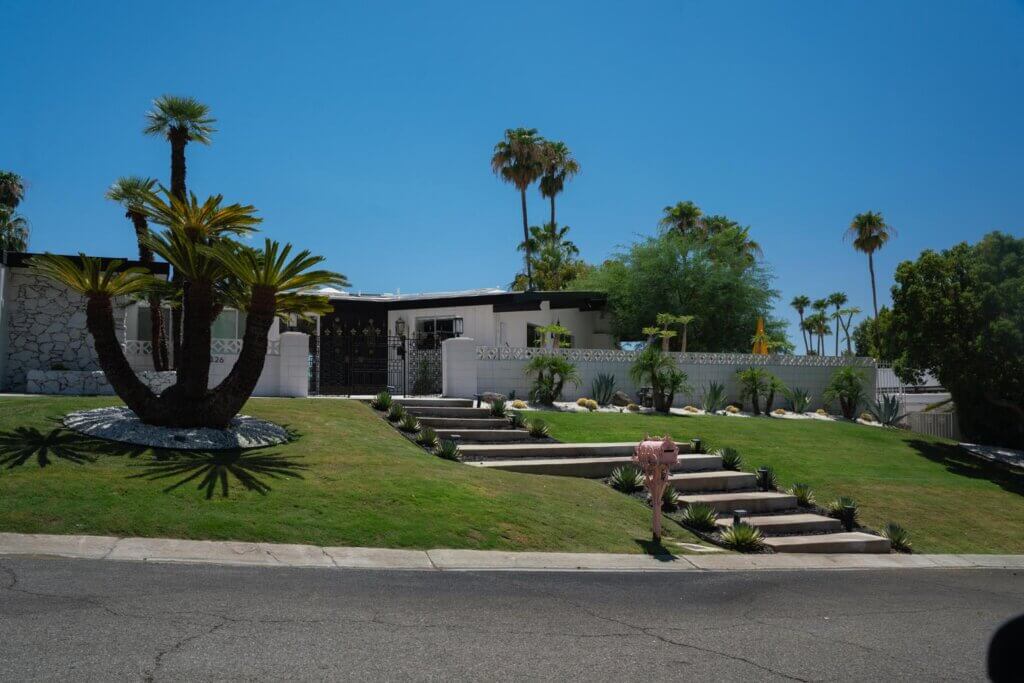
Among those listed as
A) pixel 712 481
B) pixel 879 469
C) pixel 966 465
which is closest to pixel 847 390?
pixel 966 465

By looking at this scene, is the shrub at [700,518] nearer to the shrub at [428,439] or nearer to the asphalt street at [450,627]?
the asphalt street at [450,627]

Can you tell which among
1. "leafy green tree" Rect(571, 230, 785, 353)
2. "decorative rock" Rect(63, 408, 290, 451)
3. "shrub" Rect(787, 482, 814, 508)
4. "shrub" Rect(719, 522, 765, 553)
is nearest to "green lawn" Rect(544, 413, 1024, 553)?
"shrub" Rect(787, 482, 814, 508)

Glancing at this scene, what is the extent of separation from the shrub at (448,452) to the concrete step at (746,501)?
165 inches

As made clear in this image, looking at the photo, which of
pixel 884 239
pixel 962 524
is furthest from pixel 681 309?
pixel 884 239

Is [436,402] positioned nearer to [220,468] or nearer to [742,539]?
[220,468]

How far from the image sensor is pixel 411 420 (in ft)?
54.0

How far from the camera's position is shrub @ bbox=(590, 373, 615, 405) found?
23.8 m

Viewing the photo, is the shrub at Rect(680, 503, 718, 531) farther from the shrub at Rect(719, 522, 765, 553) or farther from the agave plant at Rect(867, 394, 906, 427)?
the agave plant at Rect(867, 394, 906, 427)

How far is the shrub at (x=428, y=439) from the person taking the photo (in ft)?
49.6

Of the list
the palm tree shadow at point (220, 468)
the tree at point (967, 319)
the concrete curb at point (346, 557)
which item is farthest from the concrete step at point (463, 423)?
the tree at point (967, 319)

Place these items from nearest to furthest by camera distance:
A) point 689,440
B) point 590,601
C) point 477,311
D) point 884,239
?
point 590,601 → point 689,440 → point 477,311 → point 884,239

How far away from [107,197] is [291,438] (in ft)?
45.0

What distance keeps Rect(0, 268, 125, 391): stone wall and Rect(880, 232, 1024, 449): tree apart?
23330mm

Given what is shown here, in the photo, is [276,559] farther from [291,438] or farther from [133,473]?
[291,438]
